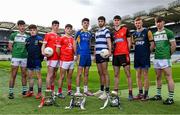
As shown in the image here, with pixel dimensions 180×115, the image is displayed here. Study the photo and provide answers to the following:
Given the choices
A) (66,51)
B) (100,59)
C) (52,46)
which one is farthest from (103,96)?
(52,46)

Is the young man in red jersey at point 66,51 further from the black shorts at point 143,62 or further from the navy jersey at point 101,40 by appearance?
the black shorts at point 143,62

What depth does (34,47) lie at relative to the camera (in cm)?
989

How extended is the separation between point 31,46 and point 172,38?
4.18 m

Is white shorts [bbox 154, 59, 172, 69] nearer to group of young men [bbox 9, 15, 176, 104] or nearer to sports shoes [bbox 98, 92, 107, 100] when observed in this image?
group of young men [bbox 9, 15, 176, 104]

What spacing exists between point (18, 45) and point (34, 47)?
1.82 feet

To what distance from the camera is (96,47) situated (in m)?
9.66

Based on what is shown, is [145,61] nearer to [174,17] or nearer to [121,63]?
[121,63]

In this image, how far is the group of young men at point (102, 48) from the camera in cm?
922

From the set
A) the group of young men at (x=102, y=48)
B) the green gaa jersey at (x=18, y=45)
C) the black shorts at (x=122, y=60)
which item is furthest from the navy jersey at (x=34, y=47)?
the black shorts at (x=122, y=60)

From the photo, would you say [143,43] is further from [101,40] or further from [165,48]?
[101,40]

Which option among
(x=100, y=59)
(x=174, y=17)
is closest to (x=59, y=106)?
(x=100, y=59)

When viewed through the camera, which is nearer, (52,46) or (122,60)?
(122,60)

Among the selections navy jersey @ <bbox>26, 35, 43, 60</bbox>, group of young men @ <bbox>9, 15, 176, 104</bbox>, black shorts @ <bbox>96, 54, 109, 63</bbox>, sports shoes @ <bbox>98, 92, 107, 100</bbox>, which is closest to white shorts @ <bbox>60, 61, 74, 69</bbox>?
group of young men @ <bbox>9, 15, 176, 104</bbox>

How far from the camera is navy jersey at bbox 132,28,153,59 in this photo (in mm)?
9367
